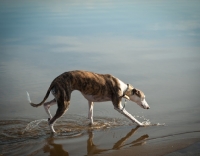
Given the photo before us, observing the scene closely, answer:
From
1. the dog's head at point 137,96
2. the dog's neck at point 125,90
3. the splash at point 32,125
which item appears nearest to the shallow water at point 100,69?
the splash at point 32,125

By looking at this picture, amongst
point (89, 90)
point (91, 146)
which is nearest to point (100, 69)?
point (89, 90)

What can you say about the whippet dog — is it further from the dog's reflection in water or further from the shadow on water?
the dog's reflection in water

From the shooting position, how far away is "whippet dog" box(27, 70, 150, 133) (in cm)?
796

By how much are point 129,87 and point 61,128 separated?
151 centimetres

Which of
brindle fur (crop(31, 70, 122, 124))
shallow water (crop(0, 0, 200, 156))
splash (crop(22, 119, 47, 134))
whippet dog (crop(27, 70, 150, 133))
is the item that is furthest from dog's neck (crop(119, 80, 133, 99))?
splash (crop(22, 119, 47, 134))

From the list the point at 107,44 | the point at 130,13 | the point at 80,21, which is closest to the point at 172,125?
the point at 107,44

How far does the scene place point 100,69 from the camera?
41.1 feet

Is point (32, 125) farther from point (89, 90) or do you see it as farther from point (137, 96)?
point (137, 96)

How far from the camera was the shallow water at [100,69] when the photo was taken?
7.85 metres

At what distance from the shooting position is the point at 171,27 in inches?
762

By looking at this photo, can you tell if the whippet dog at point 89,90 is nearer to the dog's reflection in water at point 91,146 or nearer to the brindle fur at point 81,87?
the brindle fur at point 81,87

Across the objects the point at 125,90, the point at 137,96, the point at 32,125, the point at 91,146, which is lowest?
the point at 91,146

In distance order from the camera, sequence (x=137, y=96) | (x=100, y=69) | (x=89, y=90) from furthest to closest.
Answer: (x=100, y=69), (x=137, y=96), (x=89, y=90)

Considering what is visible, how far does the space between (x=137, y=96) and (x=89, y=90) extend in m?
1.02
